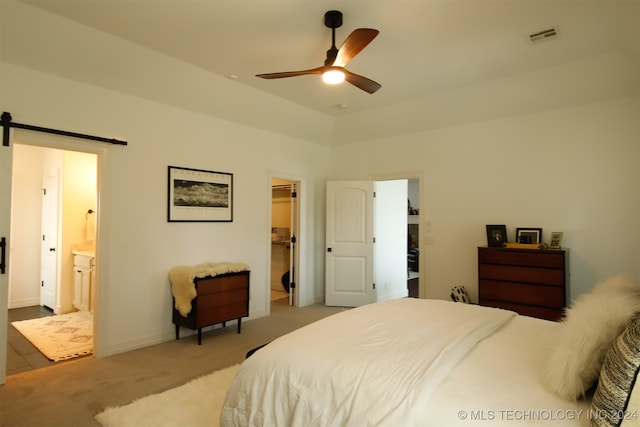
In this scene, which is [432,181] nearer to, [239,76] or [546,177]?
[546,177]

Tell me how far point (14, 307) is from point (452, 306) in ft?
20.3

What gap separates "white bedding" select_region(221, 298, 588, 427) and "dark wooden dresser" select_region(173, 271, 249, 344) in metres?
2.11

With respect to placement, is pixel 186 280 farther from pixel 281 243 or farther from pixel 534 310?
pixel 534 310

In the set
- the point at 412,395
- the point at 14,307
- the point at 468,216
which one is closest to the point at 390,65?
the point at 468,216

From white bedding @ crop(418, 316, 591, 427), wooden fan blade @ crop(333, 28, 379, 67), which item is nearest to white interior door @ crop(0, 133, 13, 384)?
wooden fan blade @ crop(333, 28, 379, 67)

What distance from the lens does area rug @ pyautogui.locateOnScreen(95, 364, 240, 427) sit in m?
2.21

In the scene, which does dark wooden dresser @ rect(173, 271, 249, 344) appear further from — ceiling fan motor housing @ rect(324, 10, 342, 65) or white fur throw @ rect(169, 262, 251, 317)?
ceiling fan motor housing @ rect(324, 10, 342, 65)

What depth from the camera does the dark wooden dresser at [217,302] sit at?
3.66 metres

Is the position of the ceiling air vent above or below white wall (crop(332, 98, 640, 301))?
above

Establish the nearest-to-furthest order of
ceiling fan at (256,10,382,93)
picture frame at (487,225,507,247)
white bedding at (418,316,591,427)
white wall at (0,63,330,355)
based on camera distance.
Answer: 1. white bedding at (418,316,591,427)
2. ceiling fan at (256,10,382,93)
3. white wall at (0,63,330,355)
4. picture frame at (487,225,507,247)

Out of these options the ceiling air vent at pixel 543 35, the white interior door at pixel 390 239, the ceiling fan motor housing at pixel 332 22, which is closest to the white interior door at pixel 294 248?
the white interior door at pixel 390 239

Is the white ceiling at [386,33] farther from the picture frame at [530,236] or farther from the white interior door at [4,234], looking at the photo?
the picture frame at [530,236]

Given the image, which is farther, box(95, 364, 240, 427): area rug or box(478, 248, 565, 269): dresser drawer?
box(478, 248, 565, 269): dresser drawer

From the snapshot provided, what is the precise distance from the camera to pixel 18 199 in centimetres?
516
